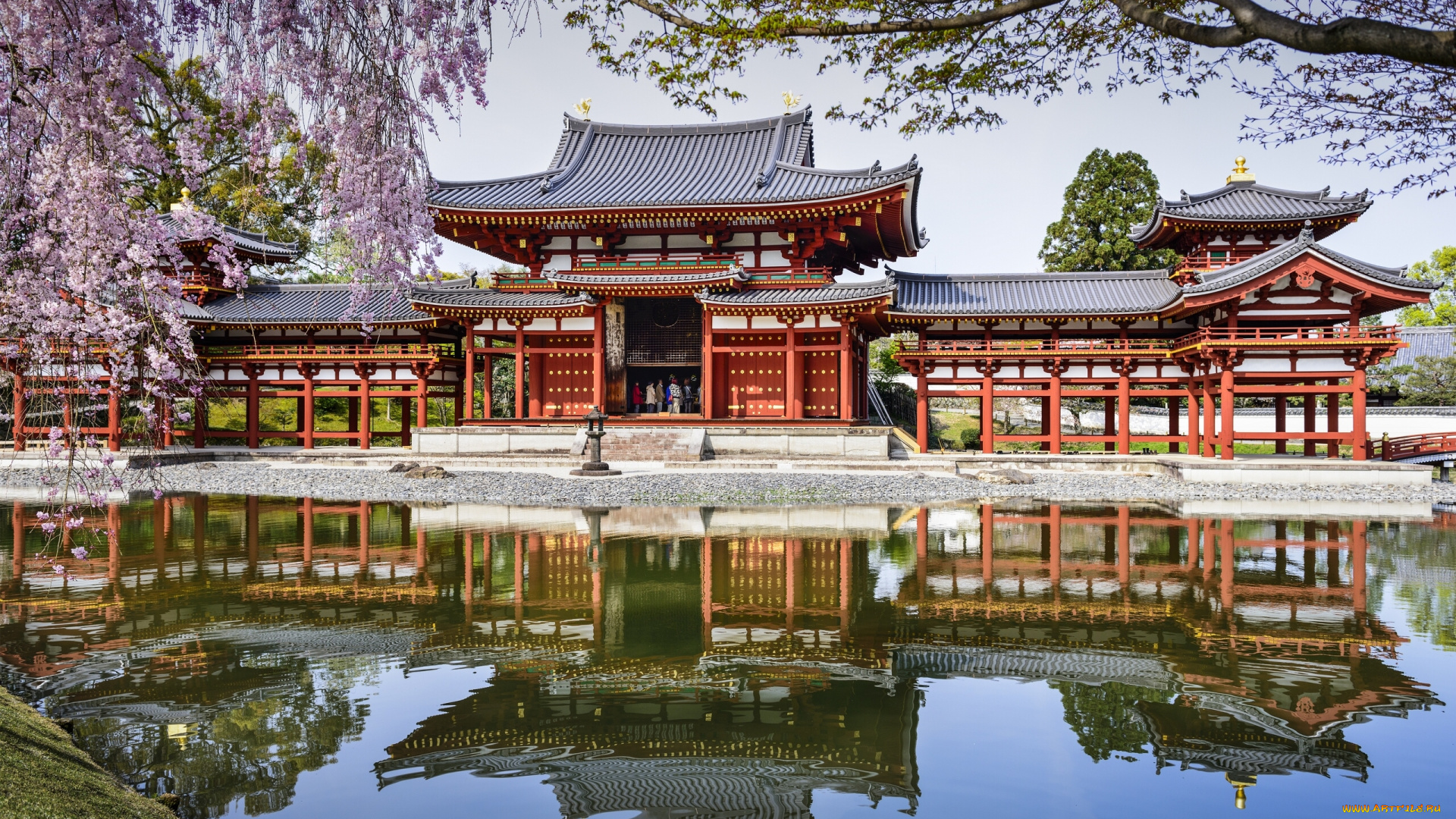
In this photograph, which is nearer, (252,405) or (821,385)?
(821,385)

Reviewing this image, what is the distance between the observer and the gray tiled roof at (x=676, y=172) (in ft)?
82.9

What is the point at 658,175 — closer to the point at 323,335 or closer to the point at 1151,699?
the point at 323,335

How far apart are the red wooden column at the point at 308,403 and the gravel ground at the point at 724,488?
6089 mm

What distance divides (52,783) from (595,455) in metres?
17.8

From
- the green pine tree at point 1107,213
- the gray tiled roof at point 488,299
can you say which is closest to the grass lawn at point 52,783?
the gray tiled roof at point 488,299

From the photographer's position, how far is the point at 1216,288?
21.3 m

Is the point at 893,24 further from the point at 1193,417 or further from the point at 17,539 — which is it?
the point at 1193,417

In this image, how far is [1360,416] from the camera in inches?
830

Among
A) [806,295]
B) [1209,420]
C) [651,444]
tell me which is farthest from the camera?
[806,295]

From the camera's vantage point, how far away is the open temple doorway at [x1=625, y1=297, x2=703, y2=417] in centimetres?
2698

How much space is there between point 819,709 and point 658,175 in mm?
25621

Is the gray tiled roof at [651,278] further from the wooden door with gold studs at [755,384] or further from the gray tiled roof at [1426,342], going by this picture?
the gray tiled roof at [1426,342]

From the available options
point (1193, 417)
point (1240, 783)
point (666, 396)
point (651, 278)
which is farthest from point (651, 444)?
point (1240, 783)

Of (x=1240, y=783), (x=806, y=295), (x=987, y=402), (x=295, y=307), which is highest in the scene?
(x=295, y=307)
